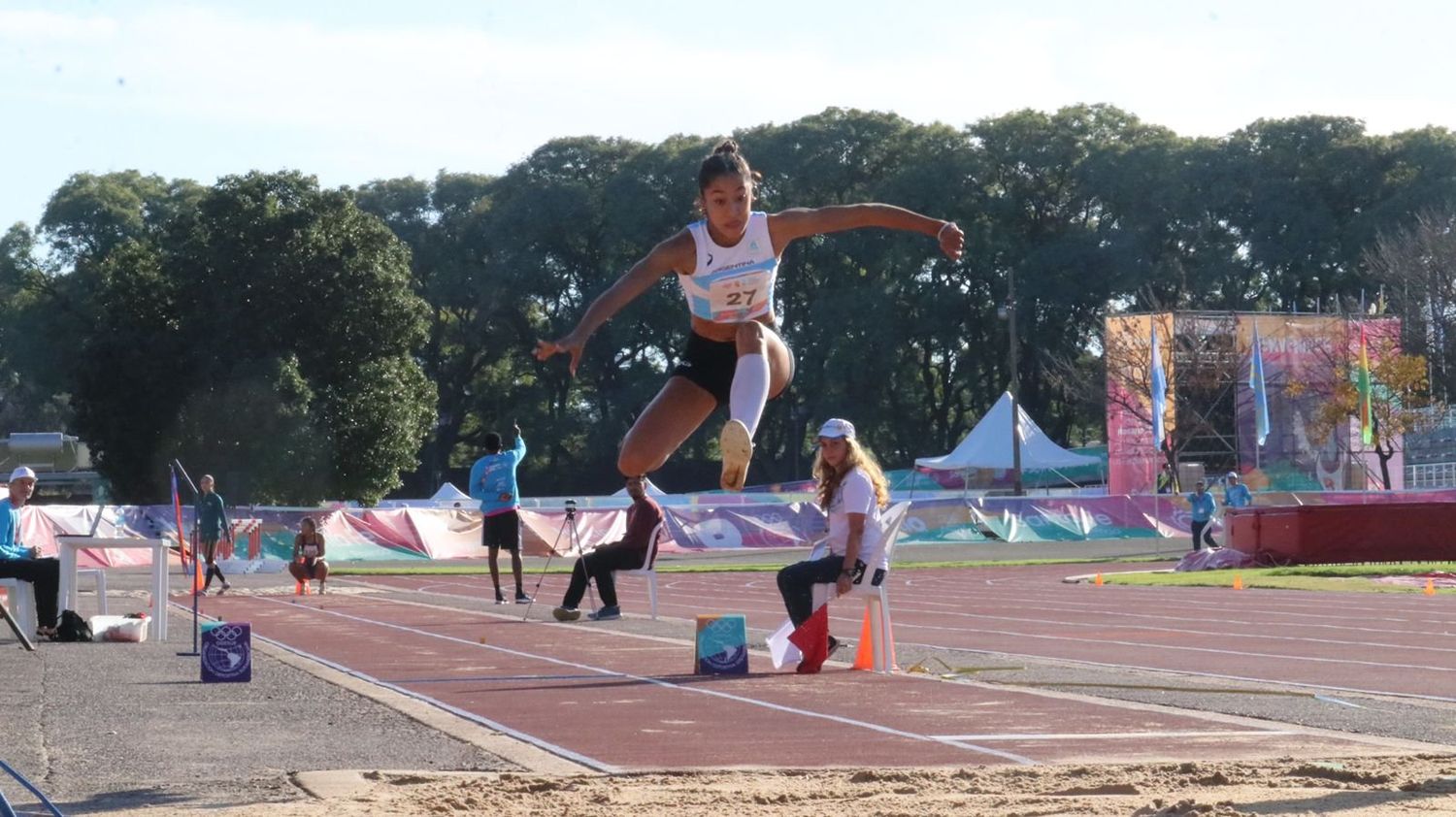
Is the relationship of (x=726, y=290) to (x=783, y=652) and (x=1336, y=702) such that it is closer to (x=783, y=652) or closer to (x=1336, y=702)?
(x=783, y=652)

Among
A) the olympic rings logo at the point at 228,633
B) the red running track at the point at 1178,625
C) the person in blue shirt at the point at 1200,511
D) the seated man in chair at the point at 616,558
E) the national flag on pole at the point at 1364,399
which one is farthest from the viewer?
the national flag on pole at the point at 1364,399

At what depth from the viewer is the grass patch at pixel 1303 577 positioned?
70.0 feet

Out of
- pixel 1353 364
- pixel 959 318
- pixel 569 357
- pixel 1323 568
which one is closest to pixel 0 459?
pixel 569 357

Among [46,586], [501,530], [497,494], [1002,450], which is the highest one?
[1002,450]

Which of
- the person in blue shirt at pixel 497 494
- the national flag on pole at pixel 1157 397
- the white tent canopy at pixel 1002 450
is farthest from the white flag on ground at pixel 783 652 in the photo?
the white tent canopy at pixel 1002 450

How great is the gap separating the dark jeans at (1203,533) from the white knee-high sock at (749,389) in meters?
25.0

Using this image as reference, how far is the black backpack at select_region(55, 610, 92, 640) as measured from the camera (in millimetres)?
13328

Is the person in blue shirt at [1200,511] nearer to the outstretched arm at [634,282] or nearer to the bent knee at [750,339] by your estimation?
the bent knee at [750,339]

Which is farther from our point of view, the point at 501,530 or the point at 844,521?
the point at 501,530

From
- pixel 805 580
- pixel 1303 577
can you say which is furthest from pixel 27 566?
pixel 1303 577

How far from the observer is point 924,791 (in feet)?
19.7

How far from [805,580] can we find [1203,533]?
76.8 ft

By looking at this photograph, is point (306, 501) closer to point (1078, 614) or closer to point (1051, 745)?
point (1078, 614)

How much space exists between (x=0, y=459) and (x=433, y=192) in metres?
64.7
